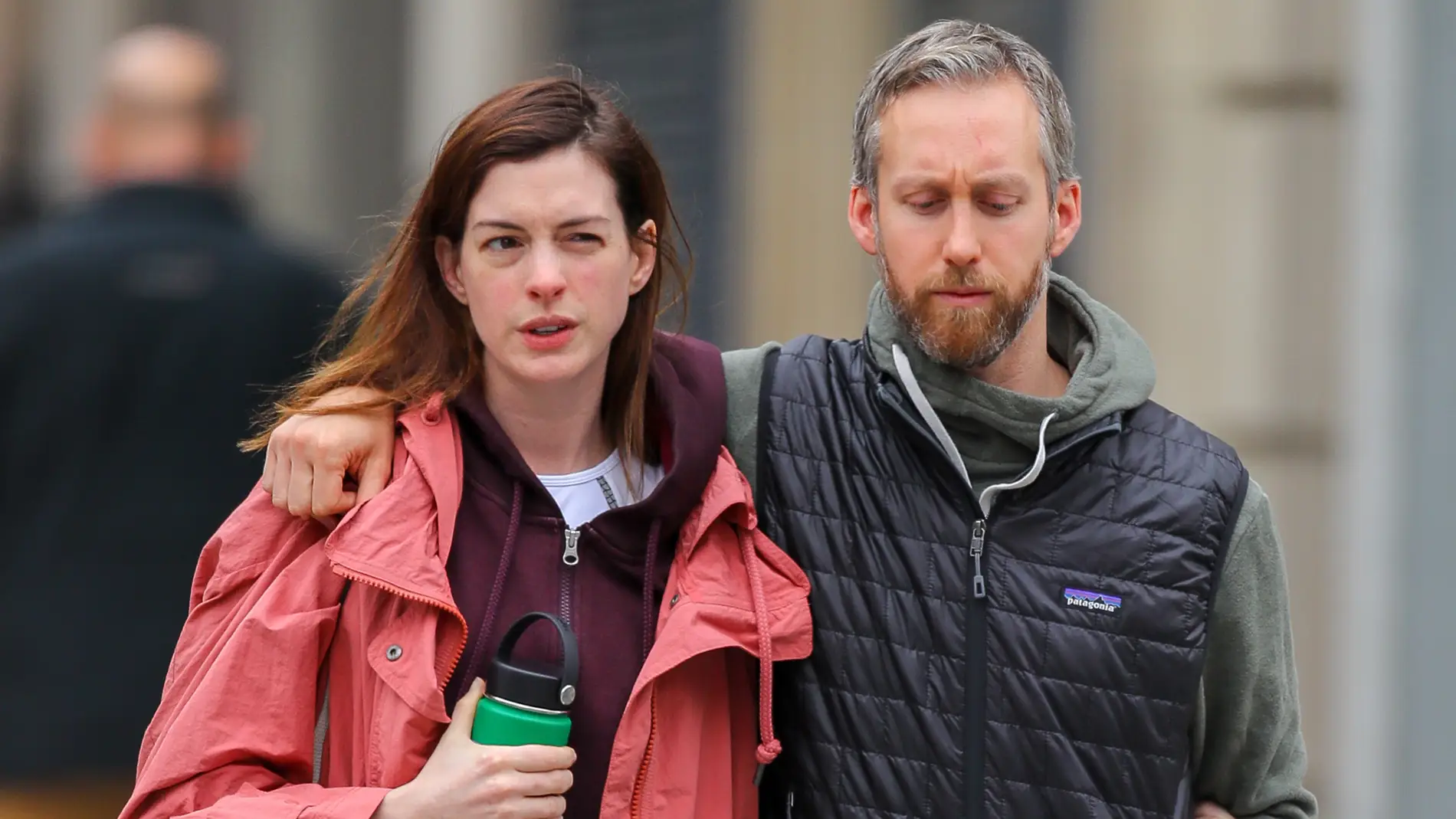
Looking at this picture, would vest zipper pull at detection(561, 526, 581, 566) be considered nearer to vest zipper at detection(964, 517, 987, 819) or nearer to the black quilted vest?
the black quilted vest

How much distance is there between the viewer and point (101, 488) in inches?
160

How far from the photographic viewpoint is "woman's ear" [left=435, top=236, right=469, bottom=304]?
267cm

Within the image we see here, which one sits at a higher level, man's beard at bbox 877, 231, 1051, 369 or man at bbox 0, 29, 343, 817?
man's beard at bbox 877, 231, 1051, 369

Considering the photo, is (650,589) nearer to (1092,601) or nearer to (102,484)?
(1092,601)

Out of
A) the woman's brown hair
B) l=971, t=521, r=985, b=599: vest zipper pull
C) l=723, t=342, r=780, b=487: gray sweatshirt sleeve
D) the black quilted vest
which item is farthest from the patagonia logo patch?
the woman's brown hair

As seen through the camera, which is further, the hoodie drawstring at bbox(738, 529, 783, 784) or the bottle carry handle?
the hoodie drawstring at bbox(738, 529, 783, 784)

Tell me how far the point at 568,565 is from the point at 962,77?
83cm

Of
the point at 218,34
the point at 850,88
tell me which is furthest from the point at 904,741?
the point at 218,34

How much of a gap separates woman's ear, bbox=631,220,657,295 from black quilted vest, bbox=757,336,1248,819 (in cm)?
37

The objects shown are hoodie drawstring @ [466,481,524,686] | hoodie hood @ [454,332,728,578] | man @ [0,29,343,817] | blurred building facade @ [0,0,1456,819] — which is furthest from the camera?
blurred building facade @ [0,0,1456,819]

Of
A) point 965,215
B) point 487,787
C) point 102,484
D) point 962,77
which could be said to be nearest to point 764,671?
point 487,787

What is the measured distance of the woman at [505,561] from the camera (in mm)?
2428

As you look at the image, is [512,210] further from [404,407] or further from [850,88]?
[850,88]

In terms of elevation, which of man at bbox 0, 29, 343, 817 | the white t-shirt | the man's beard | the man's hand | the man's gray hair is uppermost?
the man's gray hair
